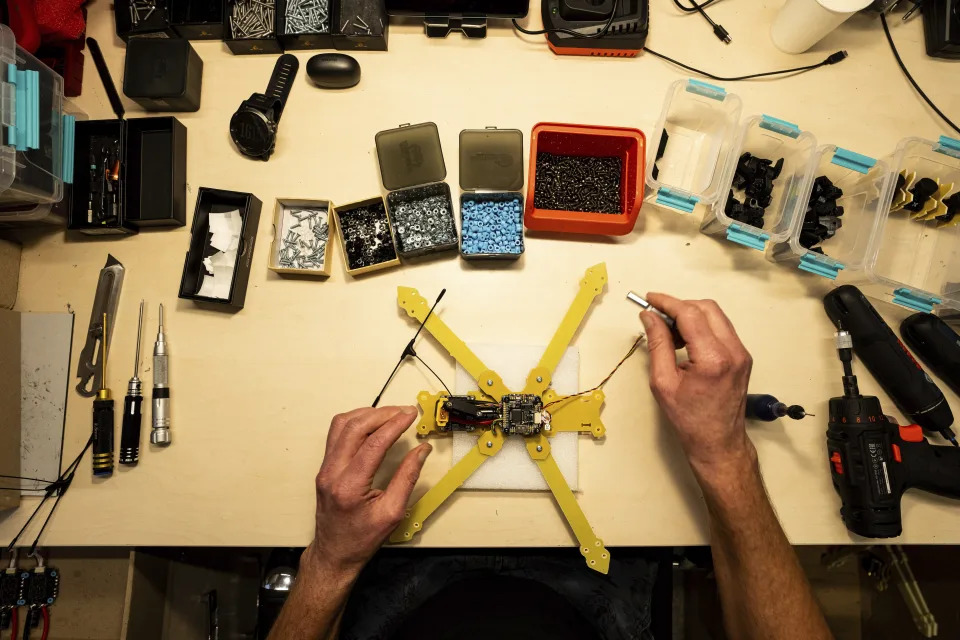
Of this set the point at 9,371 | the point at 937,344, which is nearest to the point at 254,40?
the point at 9,371

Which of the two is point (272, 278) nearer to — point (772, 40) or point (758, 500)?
point (758, 500)

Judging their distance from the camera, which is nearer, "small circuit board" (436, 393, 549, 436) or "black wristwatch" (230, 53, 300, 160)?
"small circuit board" (436, 393, 549, 436)

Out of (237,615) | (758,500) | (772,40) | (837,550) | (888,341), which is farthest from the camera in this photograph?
(837,550)

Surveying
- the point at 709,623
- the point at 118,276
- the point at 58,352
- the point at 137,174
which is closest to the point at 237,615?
the point at 58,352

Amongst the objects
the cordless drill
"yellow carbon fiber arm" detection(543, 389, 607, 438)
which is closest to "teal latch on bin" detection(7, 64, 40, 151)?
"yellow carbon fiber arm" detection(543, 389, 607, 438)

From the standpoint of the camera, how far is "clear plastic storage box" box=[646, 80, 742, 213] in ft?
4.08

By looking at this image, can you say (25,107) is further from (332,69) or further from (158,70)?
(332,69)

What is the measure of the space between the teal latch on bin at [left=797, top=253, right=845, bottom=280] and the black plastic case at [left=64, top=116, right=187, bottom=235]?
1.49m

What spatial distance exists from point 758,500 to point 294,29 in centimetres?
152

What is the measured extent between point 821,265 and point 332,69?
1.25 metres

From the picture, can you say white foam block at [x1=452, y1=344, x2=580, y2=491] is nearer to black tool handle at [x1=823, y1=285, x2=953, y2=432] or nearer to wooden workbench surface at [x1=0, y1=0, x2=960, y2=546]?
wooden workbench surface at [x1=0, y1=0, x2=960, y2=546]

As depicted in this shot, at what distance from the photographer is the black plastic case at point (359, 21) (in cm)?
131

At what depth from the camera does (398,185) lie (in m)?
1.30

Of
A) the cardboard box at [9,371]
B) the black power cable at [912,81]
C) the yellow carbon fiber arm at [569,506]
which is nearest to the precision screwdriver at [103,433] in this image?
the cardboard box at [9,371]
